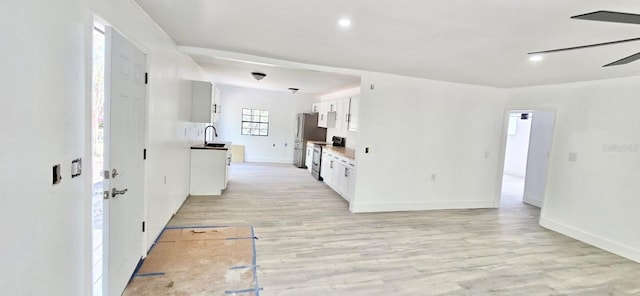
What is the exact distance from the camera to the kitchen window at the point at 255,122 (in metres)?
9.52

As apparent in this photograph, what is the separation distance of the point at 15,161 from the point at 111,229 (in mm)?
1115

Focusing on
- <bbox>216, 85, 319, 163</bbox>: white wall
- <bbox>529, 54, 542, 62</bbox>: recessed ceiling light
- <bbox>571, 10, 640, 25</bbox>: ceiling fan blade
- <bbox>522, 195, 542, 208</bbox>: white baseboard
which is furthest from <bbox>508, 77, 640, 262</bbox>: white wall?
<bbox>216, 85, 319, 163</bbox>: white wall

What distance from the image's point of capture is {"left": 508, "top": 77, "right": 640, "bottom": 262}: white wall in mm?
3793

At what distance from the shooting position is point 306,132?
884 cm

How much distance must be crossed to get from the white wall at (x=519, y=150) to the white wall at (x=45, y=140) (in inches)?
425

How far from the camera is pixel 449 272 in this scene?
3.04 meters

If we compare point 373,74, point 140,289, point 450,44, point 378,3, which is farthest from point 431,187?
point 140,289

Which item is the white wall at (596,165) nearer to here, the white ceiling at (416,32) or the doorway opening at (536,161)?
the white ceiling at (416,32)

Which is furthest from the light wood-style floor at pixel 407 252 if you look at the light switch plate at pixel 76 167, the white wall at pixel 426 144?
the light switch plate at pixel 76 167

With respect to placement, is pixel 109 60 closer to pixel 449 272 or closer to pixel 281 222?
pixel 281 222

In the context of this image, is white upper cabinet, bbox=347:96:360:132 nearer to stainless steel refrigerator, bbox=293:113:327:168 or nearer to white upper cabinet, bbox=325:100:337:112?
white upper cabinet, bbox=325:100:337:112

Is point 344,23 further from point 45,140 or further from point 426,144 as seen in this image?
point 426,144

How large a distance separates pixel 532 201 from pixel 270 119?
7.32 m

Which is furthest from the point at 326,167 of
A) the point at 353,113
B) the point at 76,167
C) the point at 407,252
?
the point at 76,167
